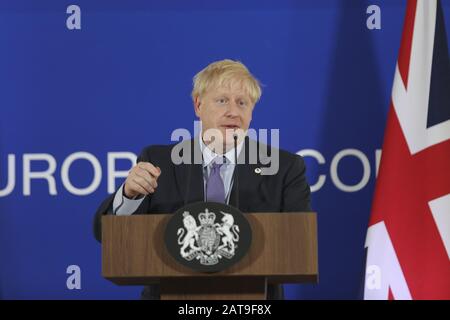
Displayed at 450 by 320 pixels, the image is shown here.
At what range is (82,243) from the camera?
159 inches

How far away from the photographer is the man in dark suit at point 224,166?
9.45 feet

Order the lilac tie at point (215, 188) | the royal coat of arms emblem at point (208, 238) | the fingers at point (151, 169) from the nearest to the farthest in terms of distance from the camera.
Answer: the royal coat of arms emblem at point (208, 238)
the fingers at point (151, 169)
the lilac tie at point (215, 188)

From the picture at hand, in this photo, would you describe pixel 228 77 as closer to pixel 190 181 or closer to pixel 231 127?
pixel 231 127

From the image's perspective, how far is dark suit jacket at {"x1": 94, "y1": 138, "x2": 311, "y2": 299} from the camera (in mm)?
2879

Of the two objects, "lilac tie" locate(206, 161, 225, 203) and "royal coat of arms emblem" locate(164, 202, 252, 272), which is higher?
"lilac tie" locate(206, 161, 225, 203)

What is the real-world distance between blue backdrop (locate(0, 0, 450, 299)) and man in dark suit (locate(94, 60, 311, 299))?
39.3 inches

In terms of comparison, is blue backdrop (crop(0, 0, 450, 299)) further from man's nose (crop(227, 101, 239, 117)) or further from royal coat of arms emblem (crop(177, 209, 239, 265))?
royal coat of arms emblem (crop(177, 209, 239, 265))

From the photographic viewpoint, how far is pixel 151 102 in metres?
4.12

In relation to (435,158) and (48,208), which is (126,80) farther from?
(435,158)

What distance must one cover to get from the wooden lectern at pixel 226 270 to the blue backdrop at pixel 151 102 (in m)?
1.65

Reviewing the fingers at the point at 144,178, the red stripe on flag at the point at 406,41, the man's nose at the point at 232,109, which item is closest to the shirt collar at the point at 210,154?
the man's nose at the point at 232,109

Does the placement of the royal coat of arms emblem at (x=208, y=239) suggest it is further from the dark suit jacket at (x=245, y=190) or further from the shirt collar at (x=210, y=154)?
the shirt collar at (x=210, y=154)

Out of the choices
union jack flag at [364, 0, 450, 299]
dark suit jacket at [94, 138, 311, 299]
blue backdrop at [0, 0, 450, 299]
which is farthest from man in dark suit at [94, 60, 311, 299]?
blue backdrop at [0, 0, 450, 299]
